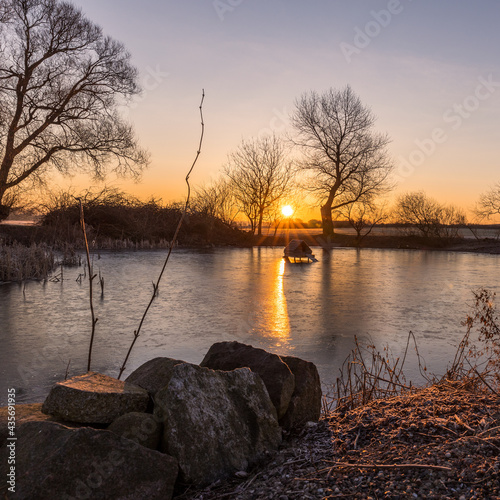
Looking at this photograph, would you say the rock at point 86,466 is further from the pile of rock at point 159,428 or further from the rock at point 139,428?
the rock at point 139,428

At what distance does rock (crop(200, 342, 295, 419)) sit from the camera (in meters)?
3.05

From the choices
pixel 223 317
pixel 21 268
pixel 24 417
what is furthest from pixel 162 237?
pixel 24 417

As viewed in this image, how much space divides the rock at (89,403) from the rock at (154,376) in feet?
0.67

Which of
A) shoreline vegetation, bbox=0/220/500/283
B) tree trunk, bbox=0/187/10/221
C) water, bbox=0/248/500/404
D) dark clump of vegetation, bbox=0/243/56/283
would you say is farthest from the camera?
shoreline vegetation, bbox=0/220/500/283

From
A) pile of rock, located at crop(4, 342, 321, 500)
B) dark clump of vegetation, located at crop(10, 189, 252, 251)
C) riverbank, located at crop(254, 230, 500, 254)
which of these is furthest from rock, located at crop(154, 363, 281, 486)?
riverbank, located at crop(254, 230, 500, 254)

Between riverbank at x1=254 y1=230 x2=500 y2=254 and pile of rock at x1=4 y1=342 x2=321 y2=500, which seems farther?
riverbank at x1=254 y1=230 x2=500 y2=254

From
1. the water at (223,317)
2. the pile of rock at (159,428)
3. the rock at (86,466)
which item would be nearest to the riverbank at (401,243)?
the water at (223,317)

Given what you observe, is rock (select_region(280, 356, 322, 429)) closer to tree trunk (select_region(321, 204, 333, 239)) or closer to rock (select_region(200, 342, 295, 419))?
rock (select_region(200, 342, 295, 419))

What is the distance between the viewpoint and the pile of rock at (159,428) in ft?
6.87

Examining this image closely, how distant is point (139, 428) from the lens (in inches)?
96.1

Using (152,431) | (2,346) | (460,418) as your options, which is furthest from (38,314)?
(460,418)

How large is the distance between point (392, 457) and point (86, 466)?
1.50 metres

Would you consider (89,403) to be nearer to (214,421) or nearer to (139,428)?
(139,428)

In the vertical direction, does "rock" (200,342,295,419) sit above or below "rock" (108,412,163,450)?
above
